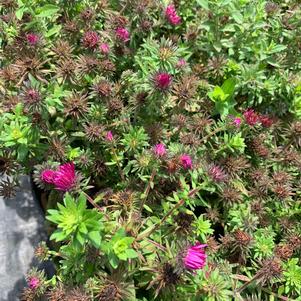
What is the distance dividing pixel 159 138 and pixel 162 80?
287 mm

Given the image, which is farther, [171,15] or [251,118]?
[171,15]

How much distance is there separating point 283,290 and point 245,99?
0.78 meters

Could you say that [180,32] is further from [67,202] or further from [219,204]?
[67,202]

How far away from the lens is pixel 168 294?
155 centimetres

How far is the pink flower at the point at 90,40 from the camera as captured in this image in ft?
5.71

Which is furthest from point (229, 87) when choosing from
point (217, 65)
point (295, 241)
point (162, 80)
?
point (295, 241)

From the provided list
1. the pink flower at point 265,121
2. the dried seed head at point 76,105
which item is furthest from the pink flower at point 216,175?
the dried seed head at point 76,105

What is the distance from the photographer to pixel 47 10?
1741 millimetres

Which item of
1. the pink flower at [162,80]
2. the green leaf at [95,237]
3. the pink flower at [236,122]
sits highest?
the pink flower at [162,80]

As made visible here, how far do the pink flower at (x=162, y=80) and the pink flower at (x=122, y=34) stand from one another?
1.03 ft

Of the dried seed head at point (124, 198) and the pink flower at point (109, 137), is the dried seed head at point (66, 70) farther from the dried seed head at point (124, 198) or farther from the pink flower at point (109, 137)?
the dried seed head at point (124, 198)

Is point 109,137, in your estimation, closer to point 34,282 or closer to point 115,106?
point 115,106

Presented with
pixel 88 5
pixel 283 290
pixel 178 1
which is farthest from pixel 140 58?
pixel 283 290

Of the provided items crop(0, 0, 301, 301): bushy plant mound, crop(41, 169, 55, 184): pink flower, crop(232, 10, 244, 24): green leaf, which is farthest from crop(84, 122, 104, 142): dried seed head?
crop(232, 10, 244, 24): green leaf
